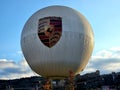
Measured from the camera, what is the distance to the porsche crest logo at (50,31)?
52.2 metres

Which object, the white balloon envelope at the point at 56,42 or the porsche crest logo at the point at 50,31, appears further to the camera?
the white balloon envelope at the point at 56,42

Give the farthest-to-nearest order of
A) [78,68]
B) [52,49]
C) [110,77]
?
[110,77]
[78,68]
[52,49]

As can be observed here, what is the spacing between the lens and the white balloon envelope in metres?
52.5

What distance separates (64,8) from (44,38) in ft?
24.3

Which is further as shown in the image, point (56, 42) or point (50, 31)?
point (50, 31)

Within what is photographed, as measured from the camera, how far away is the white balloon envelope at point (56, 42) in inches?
2068

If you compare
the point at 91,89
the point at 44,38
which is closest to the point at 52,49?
the point at 44,38

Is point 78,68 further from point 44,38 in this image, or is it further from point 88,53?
point 44,38

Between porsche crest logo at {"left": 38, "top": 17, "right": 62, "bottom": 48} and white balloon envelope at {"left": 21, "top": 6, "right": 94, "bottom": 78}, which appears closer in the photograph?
porsche crest logo at {"left": 38, "top": 17, "right": 62, "bottom": 48}

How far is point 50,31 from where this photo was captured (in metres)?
52.5

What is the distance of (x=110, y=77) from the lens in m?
145

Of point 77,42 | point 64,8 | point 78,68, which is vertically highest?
point 64,8

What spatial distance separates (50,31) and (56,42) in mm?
1889

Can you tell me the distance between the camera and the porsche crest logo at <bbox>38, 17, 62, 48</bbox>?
52219 mm
